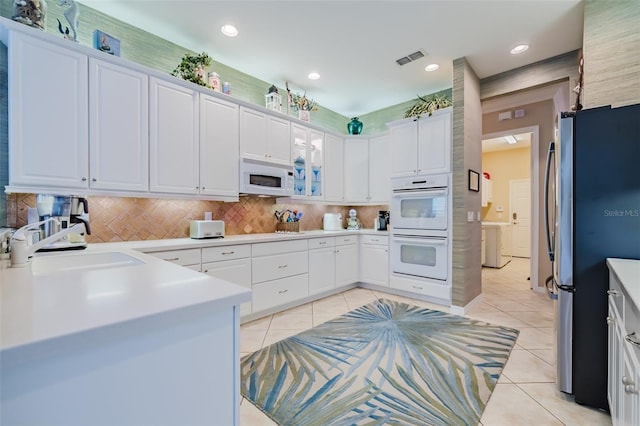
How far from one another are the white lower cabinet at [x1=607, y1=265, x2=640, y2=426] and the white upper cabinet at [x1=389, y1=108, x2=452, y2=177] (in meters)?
2.20

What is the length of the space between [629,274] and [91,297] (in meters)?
2.10

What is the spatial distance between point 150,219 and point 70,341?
2544 mm

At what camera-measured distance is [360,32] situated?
2760mm

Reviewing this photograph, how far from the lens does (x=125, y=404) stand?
2.08 ft

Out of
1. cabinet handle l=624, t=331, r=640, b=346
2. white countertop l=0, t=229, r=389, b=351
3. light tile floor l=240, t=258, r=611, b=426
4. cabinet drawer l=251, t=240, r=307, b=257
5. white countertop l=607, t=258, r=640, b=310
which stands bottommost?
light tile floor l=240, t=258, r=611, b=426

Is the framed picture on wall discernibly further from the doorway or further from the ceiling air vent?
the doorway

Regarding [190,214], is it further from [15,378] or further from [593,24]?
[593,24]

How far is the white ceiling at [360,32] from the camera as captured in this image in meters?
2.42

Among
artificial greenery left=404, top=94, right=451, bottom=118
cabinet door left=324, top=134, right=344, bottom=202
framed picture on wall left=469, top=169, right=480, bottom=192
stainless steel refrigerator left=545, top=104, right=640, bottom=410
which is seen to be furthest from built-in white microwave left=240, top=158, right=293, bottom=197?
stainless steel refrigerator left=545, top=104, right=640, bottom=410

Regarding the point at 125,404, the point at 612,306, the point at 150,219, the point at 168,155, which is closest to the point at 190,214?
the point at 150,219

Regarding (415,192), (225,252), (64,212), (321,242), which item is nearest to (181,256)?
(225,252)

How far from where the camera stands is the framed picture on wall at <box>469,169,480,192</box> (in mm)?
3399

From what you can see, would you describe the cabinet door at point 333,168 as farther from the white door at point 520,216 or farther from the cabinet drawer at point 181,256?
the white door at point 520,216

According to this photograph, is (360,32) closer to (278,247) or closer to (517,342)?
(278,247)
